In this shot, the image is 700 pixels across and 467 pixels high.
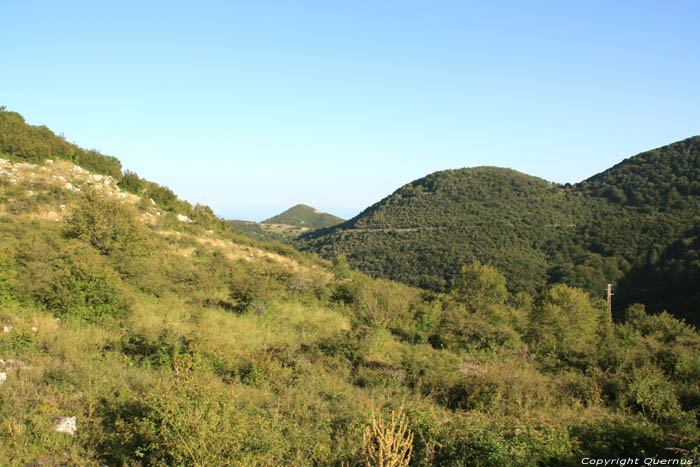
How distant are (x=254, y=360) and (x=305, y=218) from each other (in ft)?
407

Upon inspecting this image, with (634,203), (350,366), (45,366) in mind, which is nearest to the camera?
(45,366)

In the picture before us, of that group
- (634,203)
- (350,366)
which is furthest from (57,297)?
(634,203)

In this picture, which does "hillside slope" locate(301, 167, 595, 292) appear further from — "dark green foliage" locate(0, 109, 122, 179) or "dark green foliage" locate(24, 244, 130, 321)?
"dark green foliage" locate(24, 244, 130, 321)

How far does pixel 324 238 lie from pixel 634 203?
55262mm

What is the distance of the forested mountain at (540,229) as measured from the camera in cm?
4538

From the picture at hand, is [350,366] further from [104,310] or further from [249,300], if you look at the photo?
[104,310]

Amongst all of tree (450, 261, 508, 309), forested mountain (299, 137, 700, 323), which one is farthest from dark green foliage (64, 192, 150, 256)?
forested mountain (299, 137, 700, 323)

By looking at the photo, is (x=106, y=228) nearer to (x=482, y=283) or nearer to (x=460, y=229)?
(x=482, y=283)

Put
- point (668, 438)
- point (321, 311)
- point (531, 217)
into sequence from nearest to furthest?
point (668, 438) → point (321, 311) → point (531, 217)

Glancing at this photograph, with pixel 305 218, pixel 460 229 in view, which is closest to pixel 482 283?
pixel 460 229

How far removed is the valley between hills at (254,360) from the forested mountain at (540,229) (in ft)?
90.1

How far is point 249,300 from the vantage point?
12312mm

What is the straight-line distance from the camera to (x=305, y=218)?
130 m

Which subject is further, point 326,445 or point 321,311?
point 321,311
